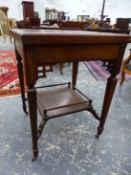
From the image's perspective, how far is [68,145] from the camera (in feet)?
3.47

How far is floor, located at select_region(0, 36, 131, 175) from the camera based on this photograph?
2.93 feet

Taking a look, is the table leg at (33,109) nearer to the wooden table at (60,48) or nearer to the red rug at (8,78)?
the wooden table at (60,48)

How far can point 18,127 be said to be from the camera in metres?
1.20

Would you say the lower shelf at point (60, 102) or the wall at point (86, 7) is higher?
the wall at point (86, 7)

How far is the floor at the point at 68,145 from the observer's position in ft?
2.93

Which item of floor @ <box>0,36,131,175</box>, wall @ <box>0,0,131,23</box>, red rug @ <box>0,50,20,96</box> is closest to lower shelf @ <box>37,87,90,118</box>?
floor @ <box>0,36,131,175</box>

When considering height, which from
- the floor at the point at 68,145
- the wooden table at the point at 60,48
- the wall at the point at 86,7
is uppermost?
the wall at the point at 86,7

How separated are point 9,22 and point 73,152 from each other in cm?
519

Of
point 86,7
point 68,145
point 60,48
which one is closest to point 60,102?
point 68,145

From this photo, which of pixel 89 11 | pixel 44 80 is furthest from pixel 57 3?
pixel 44 80

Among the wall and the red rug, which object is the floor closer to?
the red rug

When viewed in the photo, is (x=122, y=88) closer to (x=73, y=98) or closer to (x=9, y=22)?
(x=73, y=98)

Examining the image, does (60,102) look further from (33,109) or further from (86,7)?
(86,7)

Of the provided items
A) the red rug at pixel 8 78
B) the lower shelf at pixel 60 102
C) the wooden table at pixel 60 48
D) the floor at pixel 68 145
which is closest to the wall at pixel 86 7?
the red rug at pixel 8 78
